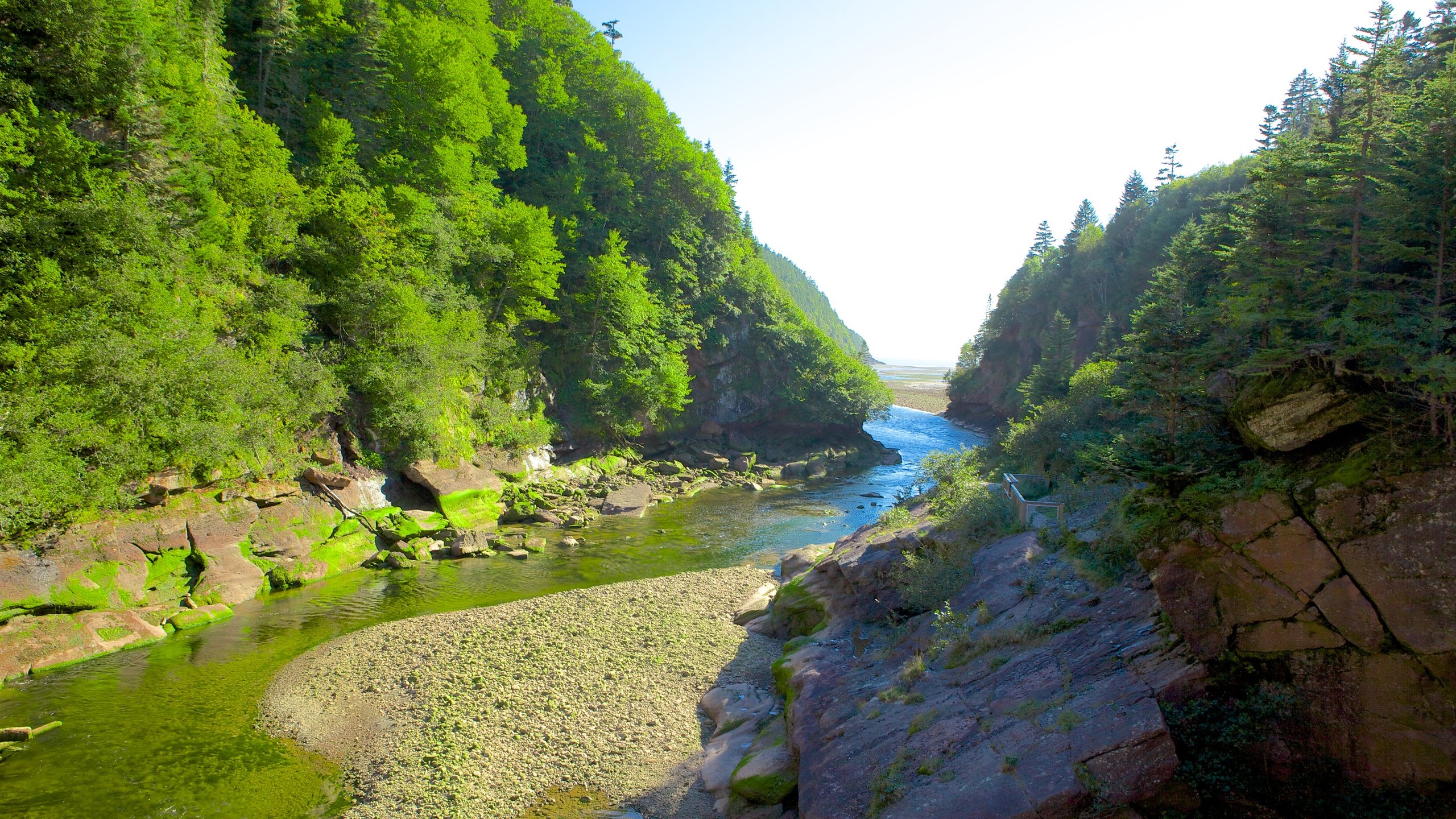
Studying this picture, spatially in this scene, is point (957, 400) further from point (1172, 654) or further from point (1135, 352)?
Result: point (1172, 654)

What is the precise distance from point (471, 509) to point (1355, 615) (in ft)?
94.8

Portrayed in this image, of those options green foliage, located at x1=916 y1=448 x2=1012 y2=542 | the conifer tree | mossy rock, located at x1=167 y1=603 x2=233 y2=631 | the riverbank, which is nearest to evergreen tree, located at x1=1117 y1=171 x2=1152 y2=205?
the conifer tree

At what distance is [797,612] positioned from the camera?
18391 millimetres

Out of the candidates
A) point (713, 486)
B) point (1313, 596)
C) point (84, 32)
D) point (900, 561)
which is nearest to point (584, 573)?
point (900, 561)

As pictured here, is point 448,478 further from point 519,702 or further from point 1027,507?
point 1027,507

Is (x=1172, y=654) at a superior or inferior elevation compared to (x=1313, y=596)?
inferior

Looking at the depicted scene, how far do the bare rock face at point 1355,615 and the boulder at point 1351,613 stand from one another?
0.01 m

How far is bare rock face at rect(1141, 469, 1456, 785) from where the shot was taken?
22.9ft

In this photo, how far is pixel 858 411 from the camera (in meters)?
54.6

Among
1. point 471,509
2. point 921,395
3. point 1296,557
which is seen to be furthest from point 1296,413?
point 921,395

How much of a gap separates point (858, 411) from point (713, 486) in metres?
18.3

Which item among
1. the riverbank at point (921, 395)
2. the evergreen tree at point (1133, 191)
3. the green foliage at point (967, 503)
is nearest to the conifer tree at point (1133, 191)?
the evergreen tree at point (1133, 191)

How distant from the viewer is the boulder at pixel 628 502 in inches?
1328

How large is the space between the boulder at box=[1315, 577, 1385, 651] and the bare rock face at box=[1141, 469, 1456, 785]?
0.01 metres
